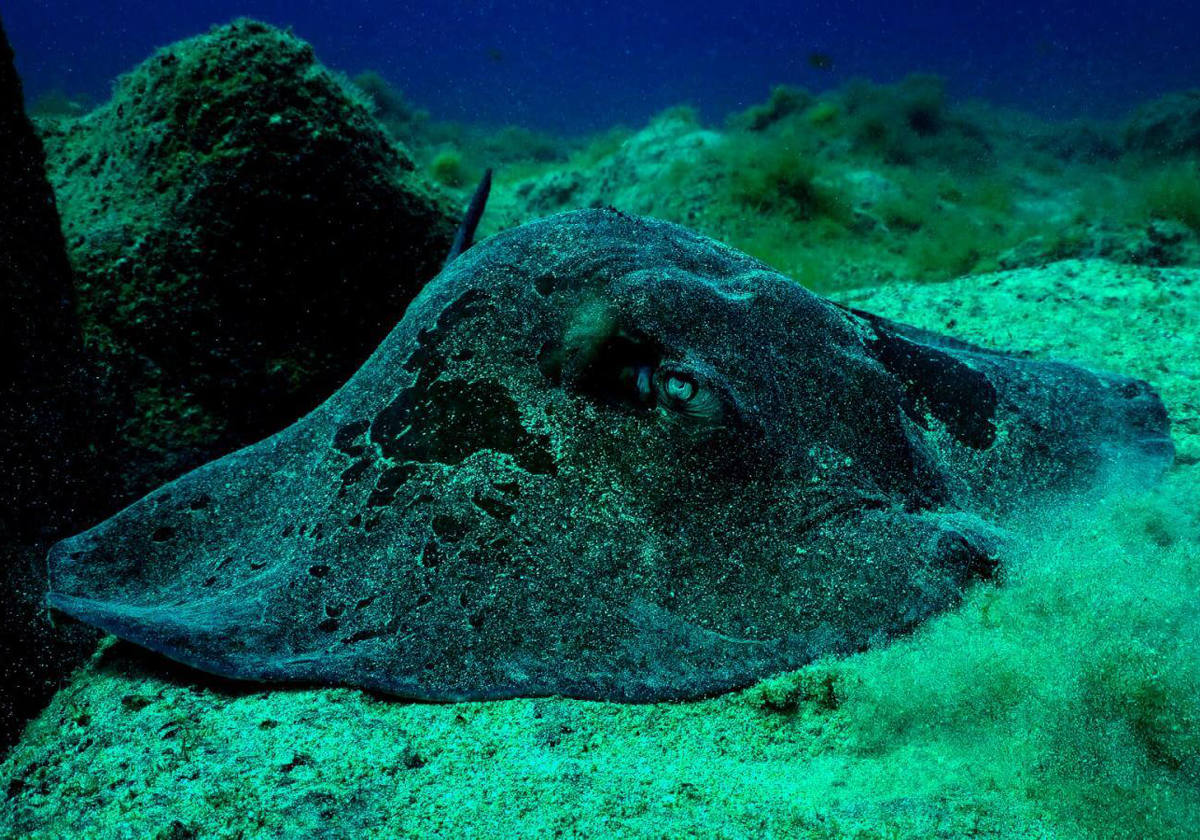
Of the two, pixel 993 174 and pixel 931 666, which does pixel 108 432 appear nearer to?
pixel 931 666

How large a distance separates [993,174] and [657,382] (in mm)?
16696

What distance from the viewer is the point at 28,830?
1474 mm

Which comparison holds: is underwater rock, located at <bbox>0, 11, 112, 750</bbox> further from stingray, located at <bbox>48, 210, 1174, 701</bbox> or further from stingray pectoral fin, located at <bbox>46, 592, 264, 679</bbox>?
stingray pectoral fin, located at <bbox>46, 592, 264, 679</bbox>

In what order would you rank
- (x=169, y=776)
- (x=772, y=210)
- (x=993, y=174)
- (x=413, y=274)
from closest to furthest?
(x=169, y=776), (x=413, y=274), (x=772, y=210), (x=993, y=174)

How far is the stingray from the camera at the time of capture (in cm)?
187

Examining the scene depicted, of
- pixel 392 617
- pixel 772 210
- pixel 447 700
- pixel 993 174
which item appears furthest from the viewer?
pixel 993 174

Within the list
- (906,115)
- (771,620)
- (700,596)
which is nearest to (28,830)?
(700,596)

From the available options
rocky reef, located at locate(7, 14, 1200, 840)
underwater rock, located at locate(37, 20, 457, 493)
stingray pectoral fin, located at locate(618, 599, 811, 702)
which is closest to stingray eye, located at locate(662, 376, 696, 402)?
stingray pectoral fin, located at locate(618, 599, 811, 702)

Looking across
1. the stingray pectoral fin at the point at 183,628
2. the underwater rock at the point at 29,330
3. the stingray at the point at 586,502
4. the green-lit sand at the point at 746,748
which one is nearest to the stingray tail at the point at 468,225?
the stingray at the point at 586,502

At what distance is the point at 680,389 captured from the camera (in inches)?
90.6

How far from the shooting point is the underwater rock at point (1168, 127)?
16234mm

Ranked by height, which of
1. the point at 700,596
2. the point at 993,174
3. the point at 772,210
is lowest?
the point at 700,596

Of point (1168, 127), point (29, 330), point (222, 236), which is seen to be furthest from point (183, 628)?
point (1168, 127)

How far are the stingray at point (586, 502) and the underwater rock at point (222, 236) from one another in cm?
165
